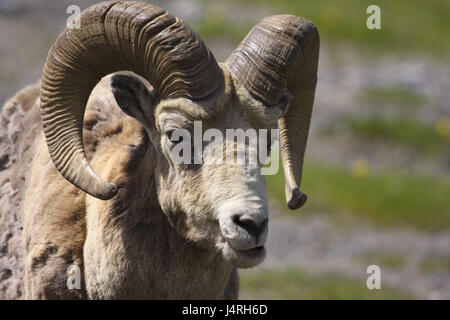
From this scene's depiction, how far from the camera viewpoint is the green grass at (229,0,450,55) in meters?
24.0

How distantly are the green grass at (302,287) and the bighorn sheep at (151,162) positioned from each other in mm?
5550

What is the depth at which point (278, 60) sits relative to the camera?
692 centimetres

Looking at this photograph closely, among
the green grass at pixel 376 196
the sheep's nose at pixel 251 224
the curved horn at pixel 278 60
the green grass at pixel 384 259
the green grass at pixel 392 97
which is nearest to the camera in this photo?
the sheep's nose at pixel 251 224

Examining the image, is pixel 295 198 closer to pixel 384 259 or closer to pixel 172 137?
pixel 172 137

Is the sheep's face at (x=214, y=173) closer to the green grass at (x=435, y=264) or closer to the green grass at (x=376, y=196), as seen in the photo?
the green grass at (x=435, y=264)

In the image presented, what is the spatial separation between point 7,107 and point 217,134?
3.10 meters

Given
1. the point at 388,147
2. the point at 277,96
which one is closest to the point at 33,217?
the point at 277,96

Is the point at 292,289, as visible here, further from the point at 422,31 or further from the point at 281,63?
the point at 422,31

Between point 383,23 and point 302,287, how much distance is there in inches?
528

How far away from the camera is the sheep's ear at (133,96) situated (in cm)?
699

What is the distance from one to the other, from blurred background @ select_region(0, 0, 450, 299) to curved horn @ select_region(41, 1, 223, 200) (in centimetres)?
622

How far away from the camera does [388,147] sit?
19.8 m

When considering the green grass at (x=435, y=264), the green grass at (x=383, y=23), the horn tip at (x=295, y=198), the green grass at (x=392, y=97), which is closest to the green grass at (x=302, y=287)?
the green grass at (x=435, y=264)

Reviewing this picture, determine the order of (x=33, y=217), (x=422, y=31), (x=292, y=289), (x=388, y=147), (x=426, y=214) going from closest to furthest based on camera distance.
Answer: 1. (x=33, y=217)
2. (x=292, y=289)
3. (x=426, y=214)
4. (x=388, y=147)
5. (x=422, y=31)
